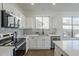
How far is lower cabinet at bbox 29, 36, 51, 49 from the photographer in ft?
15.1

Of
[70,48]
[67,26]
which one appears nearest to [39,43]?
[67,26]

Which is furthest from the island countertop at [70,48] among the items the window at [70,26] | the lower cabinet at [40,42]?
the lower cabinet at [40,42]

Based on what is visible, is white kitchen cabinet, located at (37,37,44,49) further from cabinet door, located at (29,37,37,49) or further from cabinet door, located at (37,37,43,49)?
cabinet door, located at (29,37,37,49)

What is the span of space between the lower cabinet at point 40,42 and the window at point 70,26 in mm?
1881

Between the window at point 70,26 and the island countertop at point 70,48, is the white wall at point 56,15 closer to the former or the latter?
the window at point 70,26

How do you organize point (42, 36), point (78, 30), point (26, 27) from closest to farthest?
point (78, 30)
point (26, 27)
point (42, 36)

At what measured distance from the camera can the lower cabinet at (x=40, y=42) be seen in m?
4.61

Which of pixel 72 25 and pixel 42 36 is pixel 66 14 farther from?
pixel 42 36

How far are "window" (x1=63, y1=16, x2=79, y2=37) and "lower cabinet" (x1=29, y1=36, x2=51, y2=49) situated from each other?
188 cm

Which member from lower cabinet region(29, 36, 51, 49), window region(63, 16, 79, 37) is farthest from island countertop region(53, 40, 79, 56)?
lower cabinet region(29, 36, 51, 49)

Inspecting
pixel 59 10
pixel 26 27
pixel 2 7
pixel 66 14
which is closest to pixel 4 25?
pixel 2 7

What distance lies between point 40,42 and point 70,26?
2.17m

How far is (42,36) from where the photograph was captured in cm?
462

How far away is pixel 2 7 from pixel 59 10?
1.53 metres
